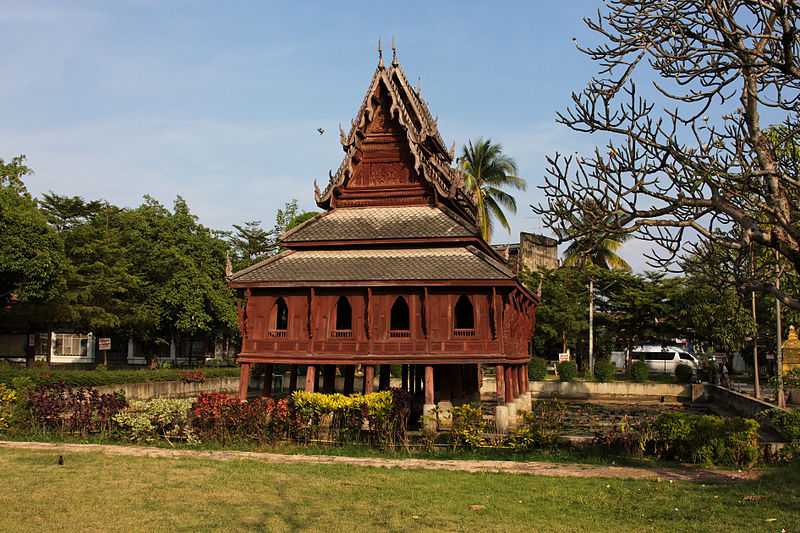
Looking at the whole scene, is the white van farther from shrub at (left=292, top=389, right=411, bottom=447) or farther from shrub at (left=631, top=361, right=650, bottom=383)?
shrub at (left=292, top=389, right=411, bottom=447)

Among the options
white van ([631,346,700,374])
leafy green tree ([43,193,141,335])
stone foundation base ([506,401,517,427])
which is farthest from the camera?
white van ([631,346,700,374])

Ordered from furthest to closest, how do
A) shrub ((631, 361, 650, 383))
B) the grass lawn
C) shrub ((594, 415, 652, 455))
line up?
1. shrub ((631, 361, 650, 383))
2. shrub ((594, 415, 652, 455))
3. the grass lawn

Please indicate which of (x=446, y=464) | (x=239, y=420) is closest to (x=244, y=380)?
(x=239, y=420)

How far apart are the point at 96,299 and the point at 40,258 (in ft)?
27.1

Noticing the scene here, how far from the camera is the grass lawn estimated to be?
9.76m

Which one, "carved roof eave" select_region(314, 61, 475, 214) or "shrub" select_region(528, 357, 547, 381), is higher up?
"carved roof eave" select_region(314, 61, 475, 214)

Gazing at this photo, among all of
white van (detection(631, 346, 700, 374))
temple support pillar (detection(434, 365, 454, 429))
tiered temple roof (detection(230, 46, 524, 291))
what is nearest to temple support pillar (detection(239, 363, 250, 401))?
tiered temple roof (detection(230, 46, 524, 291))

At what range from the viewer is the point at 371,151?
27.5 metres

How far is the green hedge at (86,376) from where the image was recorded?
24.0 m

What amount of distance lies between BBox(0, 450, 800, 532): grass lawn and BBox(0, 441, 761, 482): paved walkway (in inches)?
23.8

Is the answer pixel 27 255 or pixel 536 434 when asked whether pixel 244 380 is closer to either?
pixel 536 434

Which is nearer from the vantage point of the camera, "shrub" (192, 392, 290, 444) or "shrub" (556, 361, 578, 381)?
Answer: "shrub" (192, 392, 290, 444)

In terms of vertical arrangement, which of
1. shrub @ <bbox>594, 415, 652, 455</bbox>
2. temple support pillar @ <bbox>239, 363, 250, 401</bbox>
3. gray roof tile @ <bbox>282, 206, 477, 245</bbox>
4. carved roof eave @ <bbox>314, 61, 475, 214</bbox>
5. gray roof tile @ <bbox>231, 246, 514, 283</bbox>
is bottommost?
shrub @ <bbox>594, 415, 652, 455</bbox>

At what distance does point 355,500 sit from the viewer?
1123 cm
